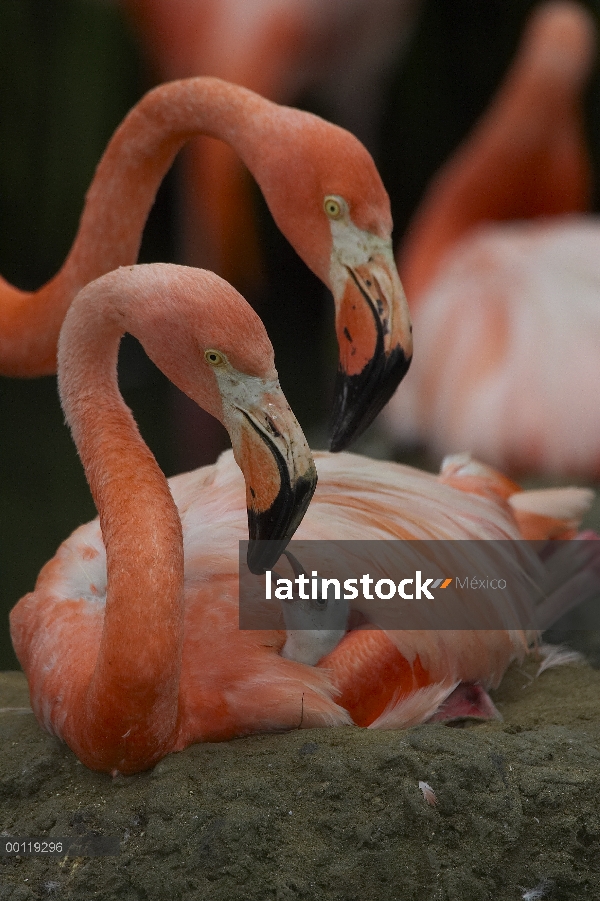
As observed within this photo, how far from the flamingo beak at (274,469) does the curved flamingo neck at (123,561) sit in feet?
0.58

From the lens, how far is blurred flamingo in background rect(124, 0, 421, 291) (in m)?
2.99

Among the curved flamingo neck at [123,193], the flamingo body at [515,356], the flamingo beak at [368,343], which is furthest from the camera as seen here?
the flamingo body at [515,356]

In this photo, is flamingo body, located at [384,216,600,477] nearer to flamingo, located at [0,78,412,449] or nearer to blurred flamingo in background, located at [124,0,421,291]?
blurred flamingo in background, located at [124,0,421,291]

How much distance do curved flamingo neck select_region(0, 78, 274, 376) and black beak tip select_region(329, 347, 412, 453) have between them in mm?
486

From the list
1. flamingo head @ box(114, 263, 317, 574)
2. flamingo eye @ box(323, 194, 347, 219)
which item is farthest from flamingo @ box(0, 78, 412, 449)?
flamingo head @ box(114, 263, 317, 574)

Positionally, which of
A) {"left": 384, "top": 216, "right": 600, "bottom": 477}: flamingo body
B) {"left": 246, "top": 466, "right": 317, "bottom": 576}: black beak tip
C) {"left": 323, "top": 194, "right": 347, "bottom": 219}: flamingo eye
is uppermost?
{"left": 323, "top": 194, "right": 347, "bottom": 219}: flamingo eye

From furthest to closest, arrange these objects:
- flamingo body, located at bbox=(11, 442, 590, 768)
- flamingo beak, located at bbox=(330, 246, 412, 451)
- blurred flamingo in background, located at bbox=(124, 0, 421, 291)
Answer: blurred flamingo in background, located at bbox=(124, 0, 421, 291) < flamingo beak, located at bbox=(330, 246, 412, 451) < flamingo body, located at bbox=(11, 442, 590, 768)

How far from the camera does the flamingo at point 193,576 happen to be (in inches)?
59.4

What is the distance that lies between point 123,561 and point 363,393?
52cm

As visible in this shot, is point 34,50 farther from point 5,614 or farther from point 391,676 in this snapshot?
point 391,676

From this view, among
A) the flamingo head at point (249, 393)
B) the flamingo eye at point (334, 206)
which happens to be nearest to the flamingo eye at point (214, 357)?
the flamingo head at point (249, 393)

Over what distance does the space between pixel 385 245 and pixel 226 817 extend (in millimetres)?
988

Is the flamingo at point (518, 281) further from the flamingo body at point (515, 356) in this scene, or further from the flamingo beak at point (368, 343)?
the flamingo beak at point (368, 343)

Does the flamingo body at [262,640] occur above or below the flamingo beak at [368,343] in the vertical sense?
below
